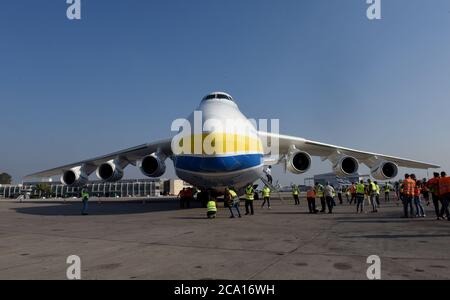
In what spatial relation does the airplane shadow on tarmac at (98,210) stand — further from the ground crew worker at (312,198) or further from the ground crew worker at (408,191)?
the ground crew worker at (408,191)

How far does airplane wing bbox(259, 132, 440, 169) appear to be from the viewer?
824 inches

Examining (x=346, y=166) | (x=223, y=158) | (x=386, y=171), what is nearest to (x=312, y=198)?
(x=223, y=158)

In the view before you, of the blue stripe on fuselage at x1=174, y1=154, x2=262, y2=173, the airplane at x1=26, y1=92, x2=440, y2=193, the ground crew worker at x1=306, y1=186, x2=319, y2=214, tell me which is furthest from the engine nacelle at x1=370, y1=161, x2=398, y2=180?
the blue stripe on fuselage at x1=174, y1=154, x2=262, y2=173

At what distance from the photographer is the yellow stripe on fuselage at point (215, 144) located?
12805mm

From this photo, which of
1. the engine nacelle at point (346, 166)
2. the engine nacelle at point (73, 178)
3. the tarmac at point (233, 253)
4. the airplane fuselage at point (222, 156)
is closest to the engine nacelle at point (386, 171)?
the engine nacelle at point (346, 166)

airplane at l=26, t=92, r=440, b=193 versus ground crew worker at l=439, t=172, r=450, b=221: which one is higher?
airplane at l=26, t=92, r=440, b=193

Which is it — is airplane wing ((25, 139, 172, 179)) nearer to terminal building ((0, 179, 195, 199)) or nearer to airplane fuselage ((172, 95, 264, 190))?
airplane fuselage ((172, 95, 264, 190))

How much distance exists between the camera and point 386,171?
20531 mm

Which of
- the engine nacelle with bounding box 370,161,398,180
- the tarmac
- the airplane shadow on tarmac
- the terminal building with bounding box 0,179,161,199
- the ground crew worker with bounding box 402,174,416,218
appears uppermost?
the engine nacelle with bounding box 370,161,398,180

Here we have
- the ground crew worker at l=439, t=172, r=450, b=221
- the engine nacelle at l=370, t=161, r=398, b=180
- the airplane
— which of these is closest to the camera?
the ground crew worker at l=439, t=172, r=450, b=221
